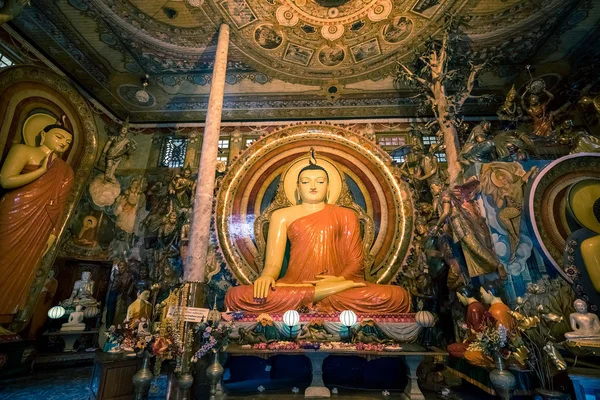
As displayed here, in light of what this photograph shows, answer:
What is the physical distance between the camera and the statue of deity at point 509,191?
13.6 feet

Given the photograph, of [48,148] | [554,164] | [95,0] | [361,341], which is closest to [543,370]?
[361,341]

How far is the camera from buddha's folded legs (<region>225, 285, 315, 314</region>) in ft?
15.5

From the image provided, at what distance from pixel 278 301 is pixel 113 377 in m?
2.37

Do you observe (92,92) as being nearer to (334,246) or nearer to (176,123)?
(176,123)

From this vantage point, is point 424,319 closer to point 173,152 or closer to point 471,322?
point 471,322

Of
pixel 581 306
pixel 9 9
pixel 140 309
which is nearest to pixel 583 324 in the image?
pixel 581 306

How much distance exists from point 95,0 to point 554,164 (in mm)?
8353

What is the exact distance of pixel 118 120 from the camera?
27.3 ft

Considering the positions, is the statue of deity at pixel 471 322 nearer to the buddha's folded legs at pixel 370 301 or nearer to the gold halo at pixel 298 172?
the buddha's folded legs at pixel 370 301

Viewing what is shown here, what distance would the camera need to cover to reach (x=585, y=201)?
3965 mm

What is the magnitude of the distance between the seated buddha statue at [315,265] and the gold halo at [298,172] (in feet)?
0.16

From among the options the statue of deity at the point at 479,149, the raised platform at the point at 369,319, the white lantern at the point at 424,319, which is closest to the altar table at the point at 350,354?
the white lantern at the point at 424,319

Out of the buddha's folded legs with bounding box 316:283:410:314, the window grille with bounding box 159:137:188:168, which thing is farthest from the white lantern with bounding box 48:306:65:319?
the buddha's folded legs with bounding box 316:283:410:314

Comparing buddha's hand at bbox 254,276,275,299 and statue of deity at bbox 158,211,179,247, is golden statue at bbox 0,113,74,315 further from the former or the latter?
buddha's hand at bbox 254,276,275,299
